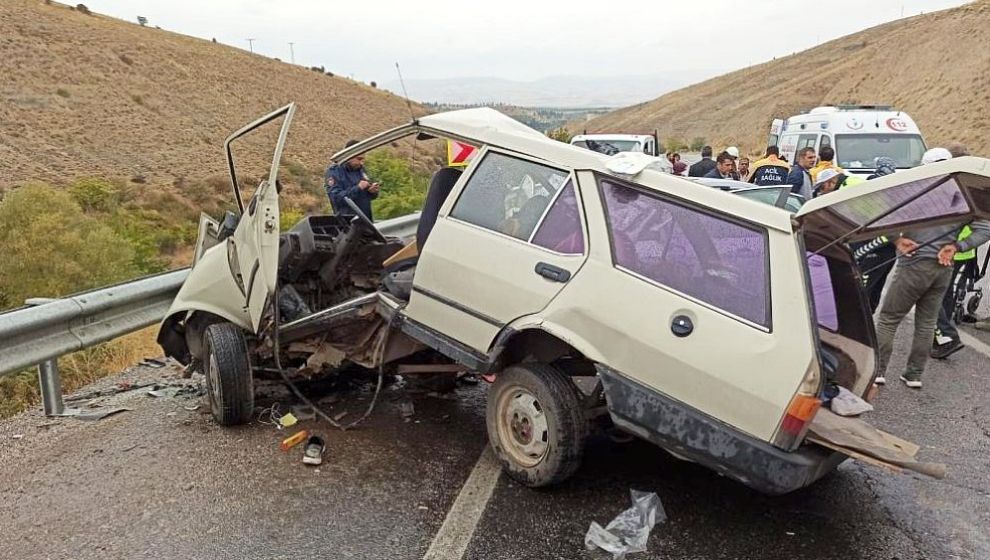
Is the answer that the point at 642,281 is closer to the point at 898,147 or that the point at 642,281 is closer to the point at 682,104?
the point at 898,147

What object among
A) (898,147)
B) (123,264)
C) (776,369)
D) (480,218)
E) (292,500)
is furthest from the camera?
(123,264)

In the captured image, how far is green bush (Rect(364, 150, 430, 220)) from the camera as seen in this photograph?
531 inches

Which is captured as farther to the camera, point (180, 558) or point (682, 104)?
point (682, 104)

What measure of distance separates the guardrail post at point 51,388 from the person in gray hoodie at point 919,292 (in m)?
5.53

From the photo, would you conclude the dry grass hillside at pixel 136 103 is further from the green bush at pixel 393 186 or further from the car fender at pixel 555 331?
the car fender at pixel 555 331

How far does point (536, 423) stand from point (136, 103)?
53.4 metres

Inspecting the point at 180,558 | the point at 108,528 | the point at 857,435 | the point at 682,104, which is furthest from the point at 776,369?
the point at 682,104

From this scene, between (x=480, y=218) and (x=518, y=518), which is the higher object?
(x=480, y=218)

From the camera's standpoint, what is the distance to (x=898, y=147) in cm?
1346

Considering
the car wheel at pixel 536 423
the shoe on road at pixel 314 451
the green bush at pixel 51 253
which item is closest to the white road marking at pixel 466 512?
the car wheel at pixel 536 423

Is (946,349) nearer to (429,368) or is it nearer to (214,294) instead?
(429,368)

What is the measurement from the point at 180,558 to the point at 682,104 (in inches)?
4080

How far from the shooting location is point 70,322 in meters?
4.46

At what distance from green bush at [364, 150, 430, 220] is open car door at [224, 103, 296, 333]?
28.4ft
